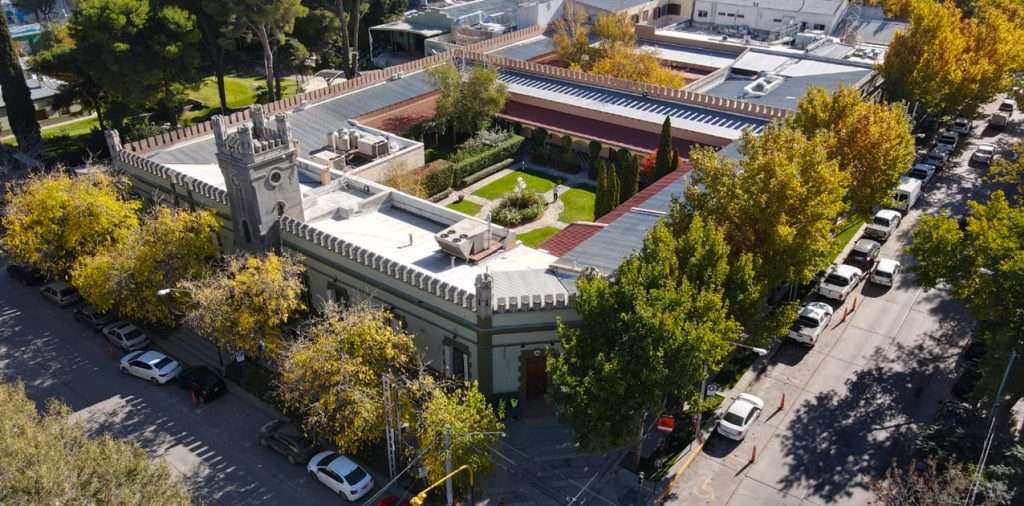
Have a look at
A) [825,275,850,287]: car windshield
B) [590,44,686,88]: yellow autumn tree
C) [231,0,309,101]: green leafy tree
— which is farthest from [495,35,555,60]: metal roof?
[825,275,850,287]: car windshield

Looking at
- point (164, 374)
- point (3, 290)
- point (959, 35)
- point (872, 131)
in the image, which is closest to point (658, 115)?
point (872, 131)

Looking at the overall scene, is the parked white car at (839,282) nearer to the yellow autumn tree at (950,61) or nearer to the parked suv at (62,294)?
the yellow autumn tree at (950,61)

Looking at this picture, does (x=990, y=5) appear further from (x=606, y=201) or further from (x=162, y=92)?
(x=162, y=92)

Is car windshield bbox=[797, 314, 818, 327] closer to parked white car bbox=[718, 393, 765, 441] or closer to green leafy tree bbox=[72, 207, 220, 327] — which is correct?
parked white car bbox=[718, 393, 765, 441]

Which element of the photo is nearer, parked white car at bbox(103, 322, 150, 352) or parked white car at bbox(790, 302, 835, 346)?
parked white car at bbox(790, 302, 835, 346)

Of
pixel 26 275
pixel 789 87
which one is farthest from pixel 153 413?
pixel 789 87
